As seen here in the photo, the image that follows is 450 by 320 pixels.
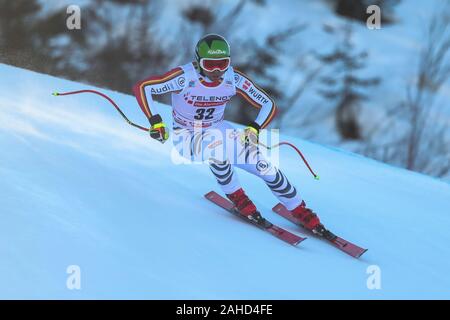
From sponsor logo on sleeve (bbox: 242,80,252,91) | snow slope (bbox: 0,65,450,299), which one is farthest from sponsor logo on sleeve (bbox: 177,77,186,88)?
snow slope (bbox: 0,65,450,299)

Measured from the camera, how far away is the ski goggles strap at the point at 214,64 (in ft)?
10.9

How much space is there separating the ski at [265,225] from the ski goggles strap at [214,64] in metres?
0.88

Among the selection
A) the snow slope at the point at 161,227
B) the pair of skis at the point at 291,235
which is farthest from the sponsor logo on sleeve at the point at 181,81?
the pair of skis at the point at 291,235

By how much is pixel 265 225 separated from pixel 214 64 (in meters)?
0.93

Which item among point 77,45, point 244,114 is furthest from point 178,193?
point 77,45

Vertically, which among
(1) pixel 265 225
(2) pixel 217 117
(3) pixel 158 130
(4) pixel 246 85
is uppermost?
(4) pixel 246 85

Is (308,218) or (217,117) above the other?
(217,117)

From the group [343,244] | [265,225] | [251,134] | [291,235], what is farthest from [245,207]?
[343,244]

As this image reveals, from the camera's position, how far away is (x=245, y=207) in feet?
12.1

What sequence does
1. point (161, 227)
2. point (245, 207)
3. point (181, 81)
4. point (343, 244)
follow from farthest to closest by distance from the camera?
point (245, 207) < point (343, 244) < point (181, 81) < point (161, 227)

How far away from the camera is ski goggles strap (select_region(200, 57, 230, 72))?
3318 millimetres

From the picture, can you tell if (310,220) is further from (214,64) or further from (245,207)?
(214,64)

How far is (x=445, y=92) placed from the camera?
16.3 m

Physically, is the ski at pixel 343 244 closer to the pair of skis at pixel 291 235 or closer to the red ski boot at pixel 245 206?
the pair of skis at pixel 291 235
